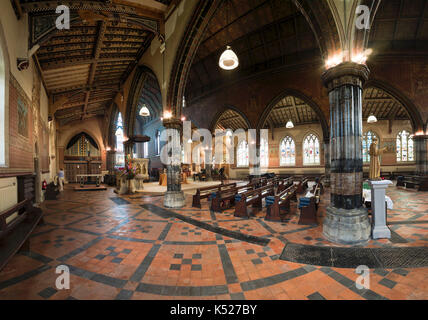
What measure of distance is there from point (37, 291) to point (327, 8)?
662 cm

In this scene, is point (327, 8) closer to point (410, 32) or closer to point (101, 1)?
point (101, 1)

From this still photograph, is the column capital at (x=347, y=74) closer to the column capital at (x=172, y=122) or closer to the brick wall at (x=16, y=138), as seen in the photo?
the column capital at (x=172, y=122)

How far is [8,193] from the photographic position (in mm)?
4195

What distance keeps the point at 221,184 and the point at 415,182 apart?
10949 millimetres

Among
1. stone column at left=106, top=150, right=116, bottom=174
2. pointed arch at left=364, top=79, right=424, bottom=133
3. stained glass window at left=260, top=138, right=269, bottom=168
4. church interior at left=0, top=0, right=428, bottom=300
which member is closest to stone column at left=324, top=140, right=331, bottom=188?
church interior at left=0, top=0, right=428, bottom=300

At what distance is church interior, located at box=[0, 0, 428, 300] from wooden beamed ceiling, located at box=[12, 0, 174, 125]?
0.05m

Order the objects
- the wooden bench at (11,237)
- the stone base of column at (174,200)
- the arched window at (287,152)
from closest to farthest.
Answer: the wooden bench at (11,237)
the stone base of column at (174,200)
the arched window at (287,152)

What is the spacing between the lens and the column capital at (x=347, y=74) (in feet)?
11.9

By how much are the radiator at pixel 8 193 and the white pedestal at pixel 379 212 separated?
7.76 m

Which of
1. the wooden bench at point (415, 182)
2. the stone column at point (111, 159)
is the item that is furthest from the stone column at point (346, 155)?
the stone column at point (111, 159)

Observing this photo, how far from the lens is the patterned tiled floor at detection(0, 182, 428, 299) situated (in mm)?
2105

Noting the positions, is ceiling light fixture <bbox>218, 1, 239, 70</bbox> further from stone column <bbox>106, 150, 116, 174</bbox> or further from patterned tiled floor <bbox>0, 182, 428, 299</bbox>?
stone column <bbox>106, 150, 116, 174</bbox>

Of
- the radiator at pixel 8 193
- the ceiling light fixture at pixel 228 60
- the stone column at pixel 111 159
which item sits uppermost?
the ceiling light fixture at pixel 228 60

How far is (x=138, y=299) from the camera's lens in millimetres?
1995
